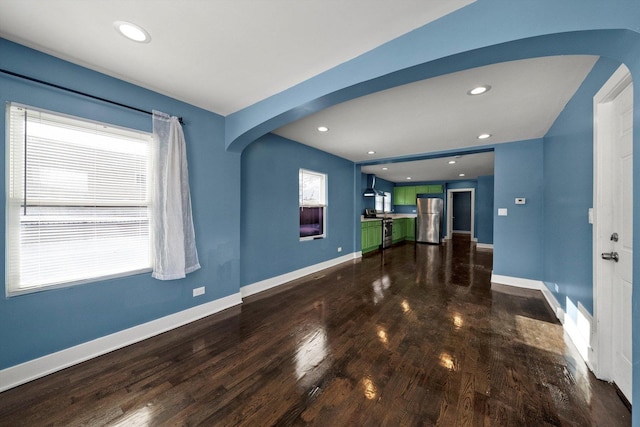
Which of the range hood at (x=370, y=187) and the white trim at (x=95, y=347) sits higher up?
the range hood at (x=370, y=187)

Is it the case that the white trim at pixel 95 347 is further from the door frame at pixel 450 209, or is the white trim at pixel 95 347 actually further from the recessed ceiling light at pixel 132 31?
the door frame at pixel 450 209

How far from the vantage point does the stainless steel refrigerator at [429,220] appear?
8.32 meters

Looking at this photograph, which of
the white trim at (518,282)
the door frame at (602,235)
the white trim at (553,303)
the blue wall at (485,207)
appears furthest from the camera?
the blue wall at (485,207)

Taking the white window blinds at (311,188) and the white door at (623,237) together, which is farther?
the white window blinds at (311,188)

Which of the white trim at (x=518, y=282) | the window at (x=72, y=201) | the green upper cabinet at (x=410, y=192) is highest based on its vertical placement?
the green upper cabinet at (x=410, y=192)

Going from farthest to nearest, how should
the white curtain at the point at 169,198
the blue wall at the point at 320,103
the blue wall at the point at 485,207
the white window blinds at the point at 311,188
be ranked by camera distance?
the blue wall at the point at 485,207 → the white window blinds at the point at 311,188 → the white curtain at the point at 169,198 → the blue wall at the point at 320,103

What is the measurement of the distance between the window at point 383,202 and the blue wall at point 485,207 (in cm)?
303

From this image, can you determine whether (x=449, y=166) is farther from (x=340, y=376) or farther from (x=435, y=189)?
(x=340, y=376)

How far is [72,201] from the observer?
193 cm

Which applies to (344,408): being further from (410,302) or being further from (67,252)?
(67,252)

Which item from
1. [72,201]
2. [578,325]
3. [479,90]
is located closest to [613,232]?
[578,325]

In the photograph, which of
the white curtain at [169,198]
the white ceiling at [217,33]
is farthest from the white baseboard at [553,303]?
the white curtain at [169,198]

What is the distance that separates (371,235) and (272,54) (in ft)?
18.2

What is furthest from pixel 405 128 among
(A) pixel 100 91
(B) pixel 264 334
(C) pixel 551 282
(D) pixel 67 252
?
(D) pixel 67 252
